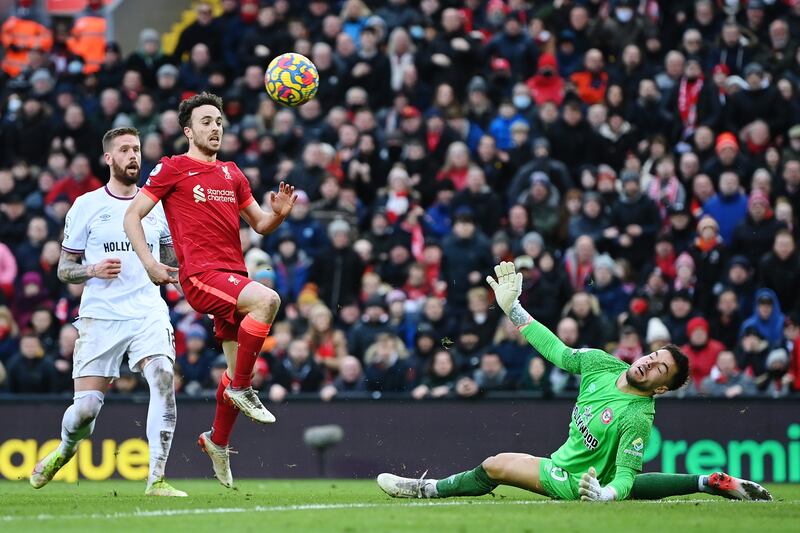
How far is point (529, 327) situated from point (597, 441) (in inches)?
38.3

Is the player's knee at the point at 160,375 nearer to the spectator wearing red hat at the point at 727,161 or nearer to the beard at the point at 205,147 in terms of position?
the beard at the point at 205,147

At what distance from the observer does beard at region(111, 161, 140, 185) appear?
11609mm

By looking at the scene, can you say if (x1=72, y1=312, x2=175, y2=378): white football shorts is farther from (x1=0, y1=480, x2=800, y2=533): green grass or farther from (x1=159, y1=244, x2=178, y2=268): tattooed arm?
(x1=0, y1=480, x2=800, y2=533): green grass

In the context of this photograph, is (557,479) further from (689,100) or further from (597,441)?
(689,100)

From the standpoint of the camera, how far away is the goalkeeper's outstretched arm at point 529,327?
406 inches

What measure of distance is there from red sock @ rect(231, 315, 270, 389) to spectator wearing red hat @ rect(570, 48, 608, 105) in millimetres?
9880

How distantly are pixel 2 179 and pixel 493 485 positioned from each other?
38.2ft

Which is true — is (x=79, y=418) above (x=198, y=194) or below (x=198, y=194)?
below

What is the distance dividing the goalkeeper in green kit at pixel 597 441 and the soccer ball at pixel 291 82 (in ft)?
8.99

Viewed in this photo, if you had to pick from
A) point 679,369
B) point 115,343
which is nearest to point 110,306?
point 115,343

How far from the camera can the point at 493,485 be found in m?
10.3

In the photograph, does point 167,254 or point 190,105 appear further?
point 167,254

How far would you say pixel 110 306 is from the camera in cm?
1160

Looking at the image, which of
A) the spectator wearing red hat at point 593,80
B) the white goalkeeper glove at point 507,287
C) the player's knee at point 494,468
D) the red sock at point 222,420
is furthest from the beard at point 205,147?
the spectator wearing red hat at point 593,80
